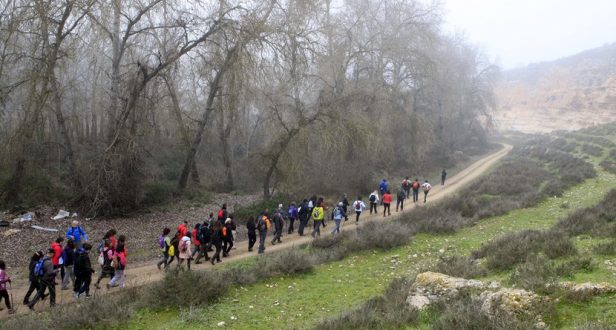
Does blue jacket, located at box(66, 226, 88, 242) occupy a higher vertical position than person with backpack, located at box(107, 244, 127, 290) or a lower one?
higher

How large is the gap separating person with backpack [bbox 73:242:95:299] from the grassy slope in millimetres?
2362

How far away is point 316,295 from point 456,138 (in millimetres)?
46296

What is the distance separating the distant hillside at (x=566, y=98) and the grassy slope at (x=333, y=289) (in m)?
71.4

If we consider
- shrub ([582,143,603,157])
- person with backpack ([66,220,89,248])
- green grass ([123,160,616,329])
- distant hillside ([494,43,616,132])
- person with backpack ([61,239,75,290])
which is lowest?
green grass ([123,160,616,329])

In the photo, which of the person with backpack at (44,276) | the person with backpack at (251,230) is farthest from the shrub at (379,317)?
the person with backpack at (251,230)

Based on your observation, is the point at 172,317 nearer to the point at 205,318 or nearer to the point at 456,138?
the point at 205,318

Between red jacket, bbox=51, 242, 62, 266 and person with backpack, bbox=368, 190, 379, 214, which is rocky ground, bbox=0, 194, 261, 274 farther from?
person with backpack, bbox=368, 190, 379, 214

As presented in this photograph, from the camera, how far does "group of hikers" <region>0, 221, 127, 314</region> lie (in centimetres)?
1007

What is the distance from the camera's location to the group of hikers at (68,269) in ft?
33.0

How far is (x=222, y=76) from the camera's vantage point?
22094 mm

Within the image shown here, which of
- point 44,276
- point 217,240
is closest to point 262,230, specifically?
point 217,240

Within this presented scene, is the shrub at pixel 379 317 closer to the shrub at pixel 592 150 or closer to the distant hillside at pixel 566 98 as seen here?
the shrub at pixel 592 150

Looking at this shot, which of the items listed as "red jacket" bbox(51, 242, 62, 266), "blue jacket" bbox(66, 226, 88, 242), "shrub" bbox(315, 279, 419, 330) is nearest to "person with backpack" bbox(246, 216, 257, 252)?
"blue jacket" bbox(66, 226, 88, 242)

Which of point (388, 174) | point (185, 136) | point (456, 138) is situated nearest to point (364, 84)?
point (388, 174)
